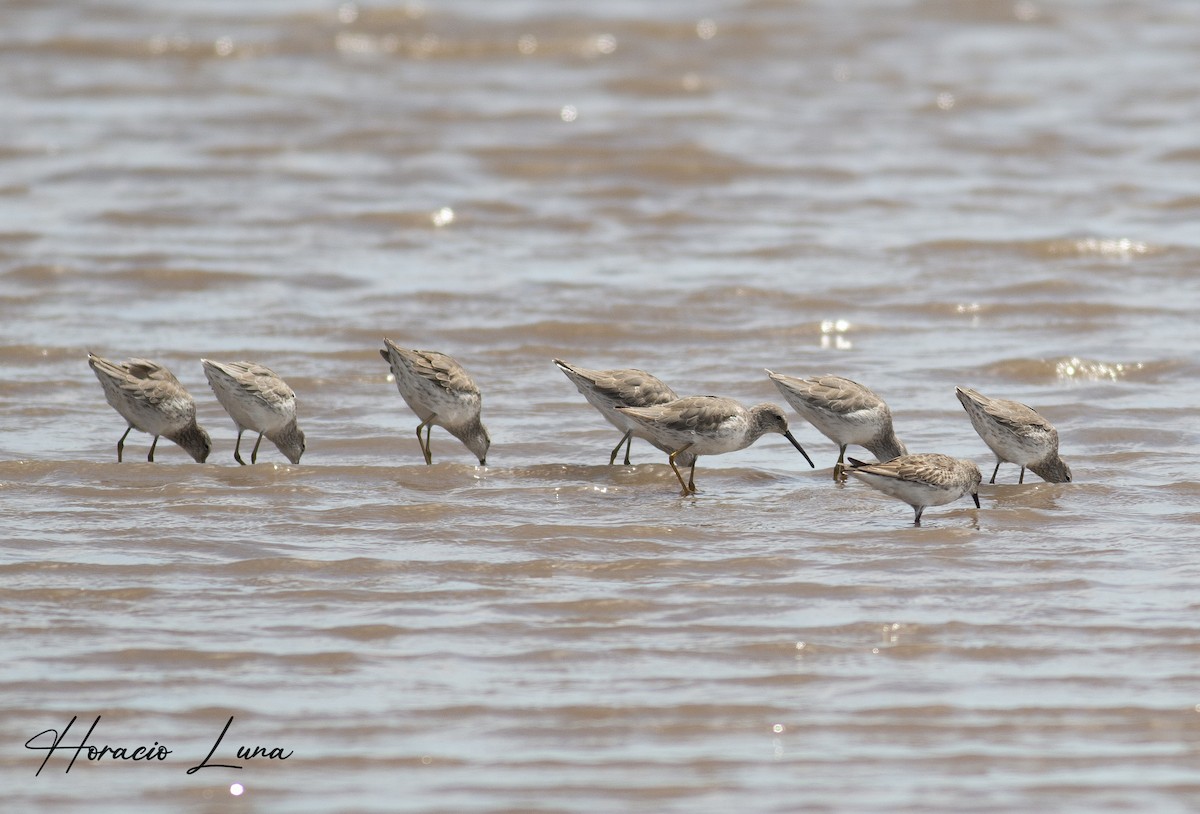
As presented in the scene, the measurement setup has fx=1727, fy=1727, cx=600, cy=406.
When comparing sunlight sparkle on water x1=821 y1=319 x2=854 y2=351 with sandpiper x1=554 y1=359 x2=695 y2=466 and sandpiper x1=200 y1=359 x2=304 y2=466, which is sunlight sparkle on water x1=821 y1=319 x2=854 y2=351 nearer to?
sandpiper x1=554 y1=359 x2=695 y2=466

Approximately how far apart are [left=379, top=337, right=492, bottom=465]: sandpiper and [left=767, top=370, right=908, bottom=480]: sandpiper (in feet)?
5.28

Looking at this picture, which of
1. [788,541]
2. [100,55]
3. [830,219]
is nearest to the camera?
[788,541]

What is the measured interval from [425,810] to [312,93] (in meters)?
15.2

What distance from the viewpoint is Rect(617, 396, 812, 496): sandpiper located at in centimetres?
878

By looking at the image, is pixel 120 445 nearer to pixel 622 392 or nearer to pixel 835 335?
pixel 622 392

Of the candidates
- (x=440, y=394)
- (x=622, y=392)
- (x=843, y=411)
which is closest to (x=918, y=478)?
(x=843, y=411)

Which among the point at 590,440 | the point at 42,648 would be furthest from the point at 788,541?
the point at 42,648

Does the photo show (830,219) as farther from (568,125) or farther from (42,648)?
(42,648)

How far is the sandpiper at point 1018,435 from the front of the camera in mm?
8703

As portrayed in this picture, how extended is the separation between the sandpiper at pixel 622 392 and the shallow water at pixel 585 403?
0.28 meters

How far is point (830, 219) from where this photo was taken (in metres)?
14.9
